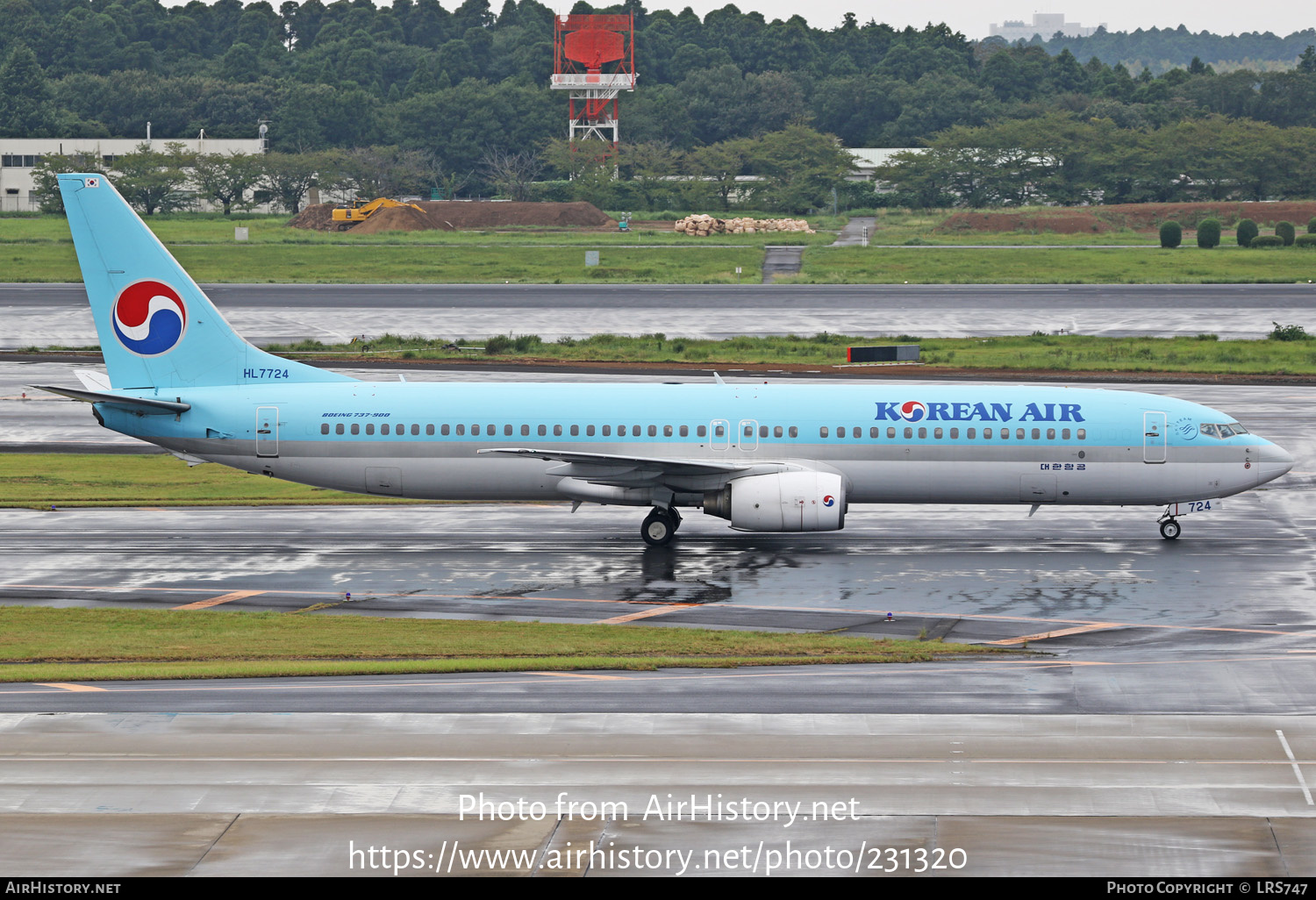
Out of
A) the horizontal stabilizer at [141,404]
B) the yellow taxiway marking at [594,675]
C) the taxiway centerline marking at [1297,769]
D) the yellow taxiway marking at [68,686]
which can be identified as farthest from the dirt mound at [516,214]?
the taxiway centerline marking at [1297,769]

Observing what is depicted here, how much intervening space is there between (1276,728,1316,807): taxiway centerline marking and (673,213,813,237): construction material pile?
445ft

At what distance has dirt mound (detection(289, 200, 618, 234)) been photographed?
166 m

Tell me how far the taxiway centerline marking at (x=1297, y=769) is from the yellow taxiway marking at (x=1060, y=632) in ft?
23.4

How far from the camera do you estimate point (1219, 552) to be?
39.9m

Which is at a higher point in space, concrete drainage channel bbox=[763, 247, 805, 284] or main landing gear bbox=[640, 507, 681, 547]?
concrete drainage channel bbox=[763, 247, 805, 284]

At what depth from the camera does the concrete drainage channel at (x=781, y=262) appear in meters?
120

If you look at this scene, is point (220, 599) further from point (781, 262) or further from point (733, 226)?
point (733, 226)

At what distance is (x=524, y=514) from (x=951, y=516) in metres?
14.0

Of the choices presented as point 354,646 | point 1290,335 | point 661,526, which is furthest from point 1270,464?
point 1290,335

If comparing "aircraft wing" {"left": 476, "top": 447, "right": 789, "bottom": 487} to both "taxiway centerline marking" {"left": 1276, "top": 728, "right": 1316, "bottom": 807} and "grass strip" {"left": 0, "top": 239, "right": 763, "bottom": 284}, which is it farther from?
"grass strip" {"left": 0, "top": 239, "right": 763, "bottom": 284}

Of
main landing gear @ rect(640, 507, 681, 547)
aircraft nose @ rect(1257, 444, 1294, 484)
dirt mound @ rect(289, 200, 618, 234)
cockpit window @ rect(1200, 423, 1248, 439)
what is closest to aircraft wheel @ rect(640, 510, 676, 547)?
main landing gear @ rect(640, 507, 681, 547)

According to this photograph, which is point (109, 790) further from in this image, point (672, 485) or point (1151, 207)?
point (1151, 207)

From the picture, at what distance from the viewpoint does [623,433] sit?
134ft

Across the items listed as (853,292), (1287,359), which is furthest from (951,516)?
(853,292)
